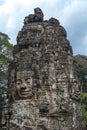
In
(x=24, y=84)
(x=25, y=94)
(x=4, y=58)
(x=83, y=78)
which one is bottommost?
(x=25, y=94)

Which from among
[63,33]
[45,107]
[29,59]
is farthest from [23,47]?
[45,107]

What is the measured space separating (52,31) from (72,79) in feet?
7.52

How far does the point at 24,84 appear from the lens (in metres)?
14.2

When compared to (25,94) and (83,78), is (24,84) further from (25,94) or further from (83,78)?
(83,78)

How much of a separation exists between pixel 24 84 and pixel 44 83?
811 mm

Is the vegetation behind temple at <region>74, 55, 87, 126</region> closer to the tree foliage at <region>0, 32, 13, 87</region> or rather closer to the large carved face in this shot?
the tree foliage at <region>0, 32, 13, 87</region>

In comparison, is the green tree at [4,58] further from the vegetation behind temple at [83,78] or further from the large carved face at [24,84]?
the large carved face at [24,84]

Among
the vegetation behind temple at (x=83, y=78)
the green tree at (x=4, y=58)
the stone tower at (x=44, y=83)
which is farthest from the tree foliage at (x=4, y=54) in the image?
the stone tower at (x=44, y=83)

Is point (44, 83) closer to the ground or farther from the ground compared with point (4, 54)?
closer to the ground

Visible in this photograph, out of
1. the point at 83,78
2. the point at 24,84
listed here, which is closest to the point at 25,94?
the point at 24,84

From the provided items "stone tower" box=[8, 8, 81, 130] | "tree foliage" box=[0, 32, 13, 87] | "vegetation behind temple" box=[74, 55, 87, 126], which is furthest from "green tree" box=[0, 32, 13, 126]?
"stone tower" box=[8, 8, 81, 130]

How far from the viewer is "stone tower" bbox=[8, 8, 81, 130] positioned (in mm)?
13727

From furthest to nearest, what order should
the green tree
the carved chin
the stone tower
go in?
the green tree < the carved chin < the stone tower

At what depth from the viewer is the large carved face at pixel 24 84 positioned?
558 inches
